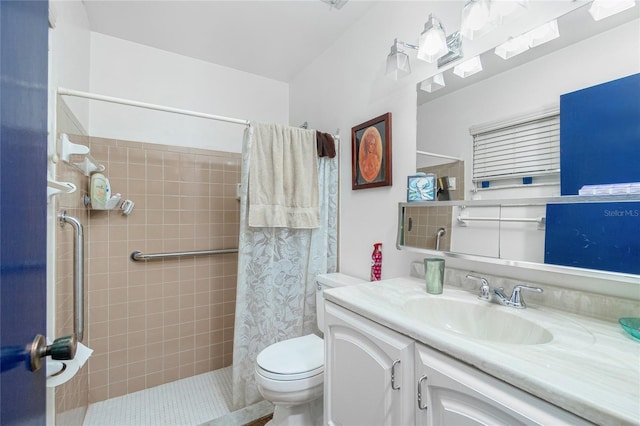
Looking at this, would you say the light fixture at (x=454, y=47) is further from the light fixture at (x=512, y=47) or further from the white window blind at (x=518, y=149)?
the white window blind at (x=518, y=149)

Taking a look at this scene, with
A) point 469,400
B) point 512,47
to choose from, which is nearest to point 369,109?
point 512,47

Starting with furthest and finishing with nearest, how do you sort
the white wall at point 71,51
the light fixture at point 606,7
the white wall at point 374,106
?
the white wall at point 374,106 < the white wall at point 71,51 < the light fixture at point 606,7

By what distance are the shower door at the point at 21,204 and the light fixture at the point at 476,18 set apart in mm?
1304

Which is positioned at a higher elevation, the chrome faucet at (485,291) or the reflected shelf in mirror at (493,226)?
the reflected shelf in mirror at (493,226)

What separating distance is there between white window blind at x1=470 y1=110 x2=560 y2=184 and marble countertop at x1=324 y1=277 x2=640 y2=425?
49cm

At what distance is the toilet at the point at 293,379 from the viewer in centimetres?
132

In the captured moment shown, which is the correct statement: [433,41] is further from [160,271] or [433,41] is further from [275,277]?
[160,271]

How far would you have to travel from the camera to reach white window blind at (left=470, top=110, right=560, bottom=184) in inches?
37.9

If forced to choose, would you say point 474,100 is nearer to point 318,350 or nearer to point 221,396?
point 318,350

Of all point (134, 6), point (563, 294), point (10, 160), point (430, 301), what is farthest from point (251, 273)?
point (134, 6)

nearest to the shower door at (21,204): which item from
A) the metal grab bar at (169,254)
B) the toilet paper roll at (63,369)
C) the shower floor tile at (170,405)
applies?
the toilet paper roll at (63,369)

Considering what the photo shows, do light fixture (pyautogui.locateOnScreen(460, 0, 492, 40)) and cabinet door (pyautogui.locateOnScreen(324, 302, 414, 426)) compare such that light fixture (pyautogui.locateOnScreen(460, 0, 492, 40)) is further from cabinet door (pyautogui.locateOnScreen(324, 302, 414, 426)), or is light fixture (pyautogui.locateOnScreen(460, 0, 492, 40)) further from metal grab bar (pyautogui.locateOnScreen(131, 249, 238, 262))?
metal grab bar (pyautogui.locateOnScreen(131, 249, 238, 262))

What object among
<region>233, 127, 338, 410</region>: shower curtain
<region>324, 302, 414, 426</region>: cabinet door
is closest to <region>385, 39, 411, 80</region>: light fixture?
<region>233, 127, 338, 410</region>: shower curtain

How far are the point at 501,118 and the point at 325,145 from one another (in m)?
1.05
